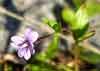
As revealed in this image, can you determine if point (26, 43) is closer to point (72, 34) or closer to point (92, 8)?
point (72, 34)

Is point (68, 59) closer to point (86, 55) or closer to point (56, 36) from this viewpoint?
point (86, 55)

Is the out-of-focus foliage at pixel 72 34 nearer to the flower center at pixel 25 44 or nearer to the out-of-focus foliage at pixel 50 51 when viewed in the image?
the out-of-focus foliage at pixel 50 51

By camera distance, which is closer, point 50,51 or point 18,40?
Result: point 18,40

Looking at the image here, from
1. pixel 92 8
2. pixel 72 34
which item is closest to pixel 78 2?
pixel 92 8

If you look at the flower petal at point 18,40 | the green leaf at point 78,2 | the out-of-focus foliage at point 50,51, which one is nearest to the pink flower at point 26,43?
the flower petal at point 18,40

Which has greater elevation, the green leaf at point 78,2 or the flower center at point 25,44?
the green leaf at point 78,2

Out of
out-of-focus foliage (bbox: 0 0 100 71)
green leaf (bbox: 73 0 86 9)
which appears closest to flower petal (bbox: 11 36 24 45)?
out-of-focus foliage (bbox: 0 0 100 71)

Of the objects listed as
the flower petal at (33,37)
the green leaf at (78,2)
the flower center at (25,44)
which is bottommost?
the flower center at (25,44)

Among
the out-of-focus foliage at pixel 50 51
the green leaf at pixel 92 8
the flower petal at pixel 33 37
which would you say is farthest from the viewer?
the green leaf at pixel 92 8

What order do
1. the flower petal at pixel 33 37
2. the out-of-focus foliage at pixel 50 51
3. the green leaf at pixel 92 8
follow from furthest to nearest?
the green leaf at pixel 92 8 → the out-of-focus foliage at pixel 50 51 → the flower petal at pixel 33 37
